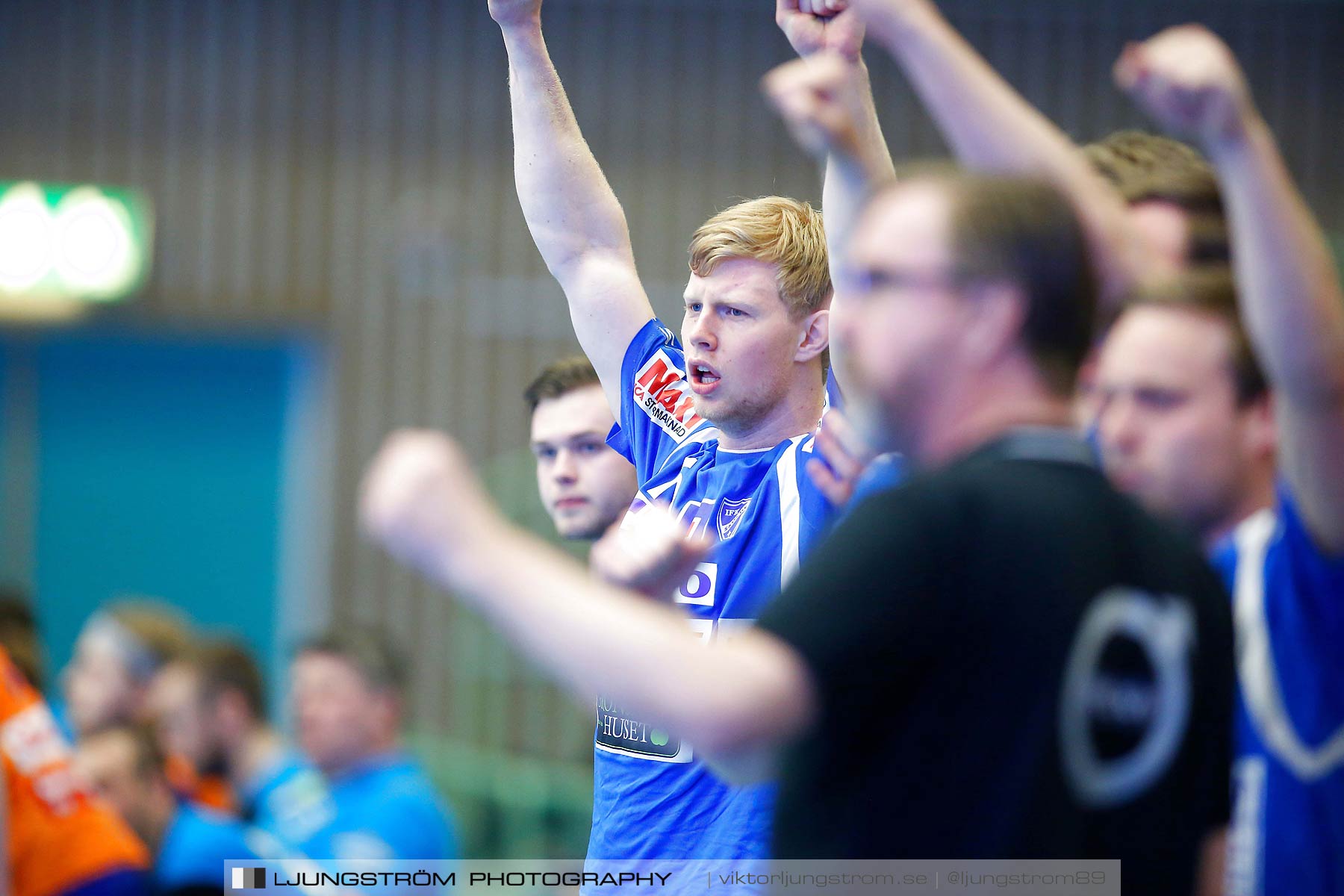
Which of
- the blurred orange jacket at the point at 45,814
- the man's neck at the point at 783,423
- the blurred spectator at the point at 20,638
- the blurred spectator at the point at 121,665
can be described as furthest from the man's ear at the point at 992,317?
the blurred spectator at the point at 121,665

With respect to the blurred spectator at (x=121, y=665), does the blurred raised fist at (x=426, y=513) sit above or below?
above

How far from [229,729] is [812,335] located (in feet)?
13.7

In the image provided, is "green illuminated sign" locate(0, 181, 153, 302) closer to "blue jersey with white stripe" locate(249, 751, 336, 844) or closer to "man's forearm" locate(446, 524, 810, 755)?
"blue jersey with white stripe" locate(249, 751, 336, 844)

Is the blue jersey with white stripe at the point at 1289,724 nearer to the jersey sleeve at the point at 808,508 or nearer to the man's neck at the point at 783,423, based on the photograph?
the jersey sleeve at the point at 808,508

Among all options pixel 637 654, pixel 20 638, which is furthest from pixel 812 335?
pixel 20 638

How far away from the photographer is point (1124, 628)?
164 cm

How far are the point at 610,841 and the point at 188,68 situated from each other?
800cm

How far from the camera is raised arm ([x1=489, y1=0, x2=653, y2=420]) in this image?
364cm

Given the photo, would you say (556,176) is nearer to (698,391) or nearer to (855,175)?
(698,391)

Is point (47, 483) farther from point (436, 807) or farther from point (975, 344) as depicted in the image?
point (975, 344)

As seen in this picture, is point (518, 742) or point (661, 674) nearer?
→ point (661, 674)

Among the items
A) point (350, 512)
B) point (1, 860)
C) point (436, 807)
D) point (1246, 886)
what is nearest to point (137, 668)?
point (436, 807)

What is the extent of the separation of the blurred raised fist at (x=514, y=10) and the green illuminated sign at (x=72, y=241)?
6.85 metres

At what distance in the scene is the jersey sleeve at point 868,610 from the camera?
1.52 m
